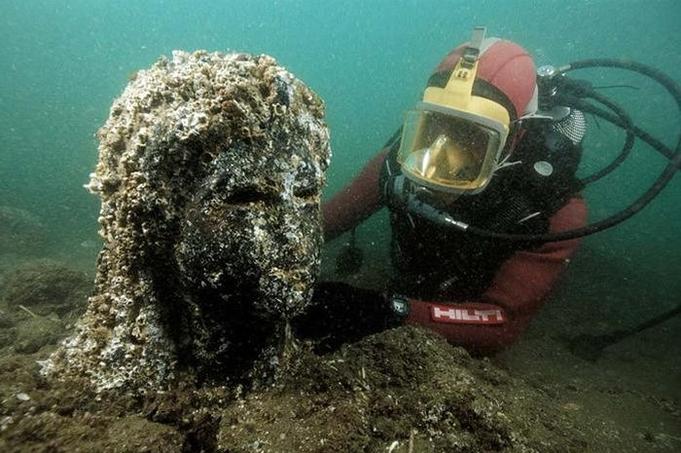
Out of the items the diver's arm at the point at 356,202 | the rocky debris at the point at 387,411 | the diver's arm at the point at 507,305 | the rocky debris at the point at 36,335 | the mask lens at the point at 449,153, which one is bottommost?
the diver's arm at the point at 507,305

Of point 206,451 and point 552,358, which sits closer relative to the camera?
point 206,451

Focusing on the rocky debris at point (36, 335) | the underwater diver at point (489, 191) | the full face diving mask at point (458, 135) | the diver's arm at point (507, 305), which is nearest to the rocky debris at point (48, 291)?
the rocky debris at point (36, 335)

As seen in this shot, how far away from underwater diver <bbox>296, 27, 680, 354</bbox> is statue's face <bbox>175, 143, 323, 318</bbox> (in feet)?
5.23

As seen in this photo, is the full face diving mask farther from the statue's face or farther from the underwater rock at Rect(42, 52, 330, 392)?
the statue's face

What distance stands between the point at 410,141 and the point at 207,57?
2.51m

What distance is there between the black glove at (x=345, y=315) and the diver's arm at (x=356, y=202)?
2140 mm

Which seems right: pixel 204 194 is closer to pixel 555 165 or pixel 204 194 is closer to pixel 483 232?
pixel 483 232

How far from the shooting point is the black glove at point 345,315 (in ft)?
8.05

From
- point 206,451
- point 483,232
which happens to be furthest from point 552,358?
point 206,451

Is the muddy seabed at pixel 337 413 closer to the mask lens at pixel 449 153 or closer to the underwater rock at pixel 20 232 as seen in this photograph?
the mask lens at pixel 449 153

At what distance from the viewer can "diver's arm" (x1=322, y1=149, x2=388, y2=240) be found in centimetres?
506

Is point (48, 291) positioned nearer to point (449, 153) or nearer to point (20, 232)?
point (449, 153)

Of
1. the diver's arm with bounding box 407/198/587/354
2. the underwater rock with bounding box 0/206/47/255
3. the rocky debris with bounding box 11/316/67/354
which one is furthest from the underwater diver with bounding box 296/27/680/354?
A: the underwater rock with bounding box 0/206/47/255

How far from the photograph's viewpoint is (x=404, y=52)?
120m
